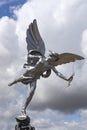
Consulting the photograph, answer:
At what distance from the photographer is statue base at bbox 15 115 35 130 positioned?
19.2 meters

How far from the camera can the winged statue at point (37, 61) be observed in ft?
66.0

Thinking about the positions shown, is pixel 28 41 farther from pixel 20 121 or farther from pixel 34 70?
pixel 20 121

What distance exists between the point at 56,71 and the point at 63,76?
52cm

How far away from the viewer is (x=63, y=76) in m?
20.0

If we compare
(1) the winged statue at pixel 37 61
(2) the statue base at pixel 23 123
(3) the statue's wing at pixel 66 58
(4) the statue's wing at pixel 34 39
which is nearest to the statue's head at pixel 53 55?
(1) the winged statue at pixel 37 61

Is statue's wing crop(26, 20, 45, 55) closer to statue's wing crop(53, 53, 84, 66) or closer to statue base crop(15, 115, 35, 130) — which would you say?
statue's wing crop(53, 53, 84, 66)

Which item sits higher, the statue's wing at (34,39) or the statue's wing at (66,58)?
the statue's wing at (34,39)

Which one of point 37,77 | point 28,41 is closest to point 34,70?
point 37,77

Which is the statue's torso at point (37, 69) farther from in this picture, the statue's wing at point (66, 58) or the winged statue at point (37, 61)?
the statue's wing at point (66, 58)

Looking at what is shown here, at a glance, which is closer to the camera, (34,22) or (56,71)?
(56,71)

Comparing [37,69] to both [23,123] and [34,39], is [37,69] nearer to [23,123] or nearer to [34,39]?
[34,39]

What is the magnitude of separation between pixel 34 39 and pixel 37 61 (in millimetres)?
1503

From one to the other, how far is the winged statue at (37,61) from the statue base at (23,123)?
453 mm

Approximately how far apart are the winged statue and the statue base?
1.49 ft
